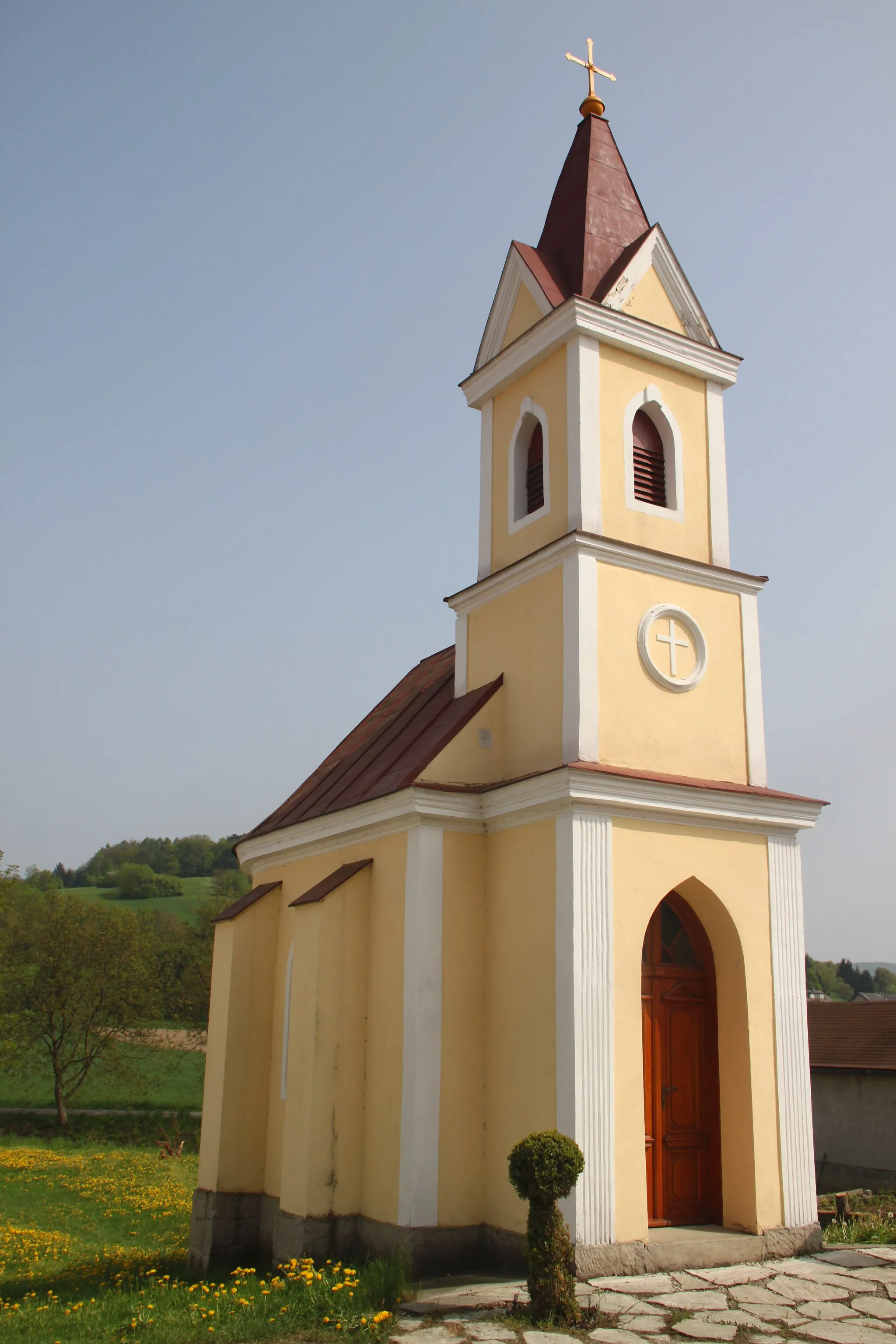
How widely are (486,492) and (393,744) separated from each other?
146 inches

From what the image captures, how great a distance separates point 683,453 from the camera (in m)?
14.1

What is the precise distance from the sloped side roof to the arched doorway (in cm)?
325

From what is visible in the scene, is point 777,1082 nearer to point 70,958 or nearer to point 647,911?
point 647,911

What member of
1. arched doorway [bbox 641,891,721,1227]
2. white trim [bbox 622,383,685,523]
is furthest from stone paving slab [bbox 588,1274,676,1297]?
white trim [bbox 622,383,685,523]

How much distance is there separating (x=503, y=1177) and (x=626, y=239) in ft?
39.4

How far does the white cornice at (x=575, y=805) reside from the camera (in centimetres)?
1130

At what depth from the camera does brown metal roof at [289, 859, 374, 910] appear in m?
12.7

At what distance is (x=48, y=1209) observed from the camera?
65.6 feet

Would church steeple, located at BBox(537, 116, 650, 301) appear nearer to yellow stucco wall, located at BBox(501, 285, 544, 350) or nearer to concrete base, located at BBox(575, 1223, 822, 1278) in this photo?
yellow stucco wall, located at BBox(501, 285, 544, 350)

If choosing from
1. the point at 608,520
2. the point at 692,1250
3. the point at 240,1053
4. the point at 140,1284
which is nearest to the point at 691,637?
the point at 608,520

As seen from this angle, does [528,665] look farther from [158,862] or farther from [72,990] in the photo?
[158,862]

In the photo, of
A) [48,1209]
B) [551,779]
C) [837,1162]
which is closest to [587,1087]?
[551,779]

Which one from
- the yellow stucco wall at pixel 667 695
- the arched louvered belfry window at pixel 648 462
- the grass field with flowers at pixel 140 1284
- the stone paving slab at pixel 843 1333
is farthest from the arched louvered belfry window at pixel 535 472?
the stone paving slab at pixel 843 1333

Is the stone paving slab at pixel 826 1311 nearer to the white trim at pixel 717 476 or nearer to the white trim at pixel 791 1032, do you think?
the white trim at pixel 791 1032
